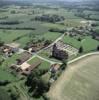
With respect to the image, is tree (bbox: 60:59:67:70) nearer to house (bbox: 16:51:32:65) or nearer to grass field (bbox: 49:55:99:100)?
grass field (bbox: 49:55:99:100)

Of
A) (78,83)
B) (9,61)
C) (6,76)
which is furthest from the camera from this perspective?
(9,61)

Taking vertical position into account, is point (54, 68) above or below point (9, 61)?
above

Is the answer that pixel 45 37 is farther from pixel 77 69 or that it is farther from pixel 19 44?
pixel 77 69

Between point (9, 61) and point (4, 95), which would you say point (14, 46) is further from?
point (4, 95)

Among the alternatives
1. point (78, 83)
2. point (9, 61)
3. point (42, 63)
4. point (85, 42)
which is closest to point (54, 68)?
point (42, 63)

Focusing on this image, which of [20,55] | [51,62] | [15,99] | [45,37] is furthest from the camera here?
[45,37]

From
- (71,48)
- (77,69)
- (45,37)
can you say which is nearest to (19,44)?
(45,37)
